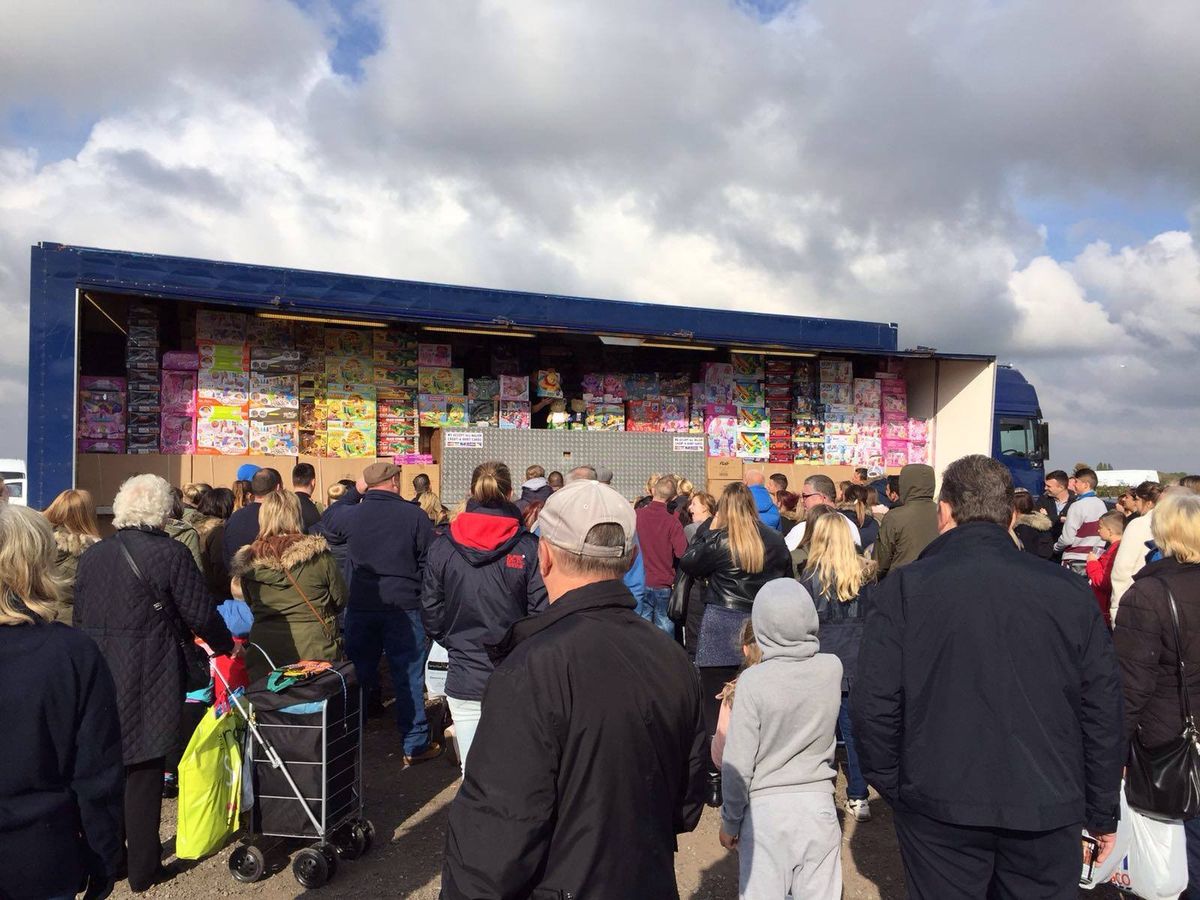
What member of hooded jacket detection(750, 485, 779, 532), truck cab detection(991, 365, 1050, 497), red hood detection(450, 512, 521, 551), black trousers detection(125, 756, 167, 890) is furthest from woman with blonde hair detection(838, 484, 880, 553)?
truck cab detection(991, 365, 1050, 497)

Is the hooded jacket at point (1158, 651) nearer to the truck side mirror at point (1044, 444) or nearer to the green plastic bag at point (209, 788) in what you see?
the green plastic bag at point (209, 788)

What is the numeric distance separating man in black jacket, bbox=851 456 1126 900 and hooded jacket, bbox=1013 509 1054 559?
5871mm

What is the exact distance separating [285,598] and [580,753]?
11.9 feet

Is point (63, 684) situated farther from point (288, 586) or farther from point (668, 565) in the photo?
point (668, 565)

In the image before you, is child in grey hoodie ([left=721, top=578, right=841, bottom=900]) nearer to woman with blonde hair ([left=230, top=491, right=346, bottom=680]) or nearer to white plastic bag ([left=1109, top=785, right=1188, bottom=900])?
white plastic bag ([left=1109, top=785, right=1188, bottom=900])

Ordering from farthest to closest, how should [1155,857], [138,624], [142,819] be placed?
1. [142,819]
2. [138,624]
3. [1155,857]

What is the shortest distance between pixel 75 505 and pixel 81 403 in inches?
177

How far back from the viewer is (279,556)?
483cm

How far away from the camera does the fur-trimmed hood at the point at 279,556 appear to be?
4820 mm

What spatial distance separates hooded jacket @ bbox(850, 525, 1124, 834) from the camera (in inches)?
99.7

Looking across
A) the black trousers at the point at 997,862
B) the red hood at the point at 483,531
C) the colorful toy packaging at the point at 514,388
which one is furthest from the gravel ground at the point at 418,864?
the colorful toy packaging at the point at 514,388

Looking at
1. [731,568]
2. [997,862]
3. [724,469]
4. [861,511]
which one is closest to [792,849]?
[997,862]

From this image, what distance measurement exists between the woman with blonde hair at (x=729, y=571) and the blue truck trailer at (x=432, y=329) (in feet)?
16.8

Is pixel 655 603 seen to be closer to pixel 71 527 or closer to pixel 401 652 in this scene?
pixel 401 652
